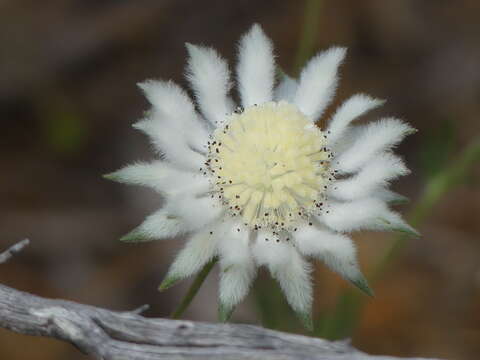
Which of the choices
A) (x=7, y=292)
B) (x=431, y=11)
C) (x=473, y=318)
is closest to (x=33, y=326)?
(x=7, y=292)

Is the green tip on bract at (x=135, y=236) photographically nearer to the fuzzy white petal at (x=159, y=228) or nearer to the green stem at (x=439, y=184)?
the fuzzy white petal at (x=159, y=228)

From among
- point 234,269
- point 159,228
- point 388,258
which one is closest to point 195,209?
point 159,228

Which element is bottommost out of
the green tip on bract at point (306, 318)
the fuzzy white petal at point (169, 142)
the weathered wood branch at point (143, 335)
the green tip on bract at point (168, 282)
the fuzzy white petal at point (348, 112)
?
the weathered wood branch at point (143, 335)

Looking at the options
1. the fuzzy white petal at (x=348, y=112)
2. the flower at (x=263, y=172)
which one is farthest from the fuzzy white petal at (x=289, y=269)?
the fuzzy white petal at (x=348, y=112)

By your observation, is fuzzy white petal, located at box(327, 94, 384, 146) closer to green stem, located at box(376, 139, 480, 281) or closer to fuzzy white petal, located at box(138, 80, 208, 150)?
fuzzy white petal, located at box(138, 80, 208, 150)

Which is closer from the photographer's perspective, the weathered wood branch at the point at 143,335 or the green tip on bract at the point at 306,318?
the weathered wood branch at the point at 143,335

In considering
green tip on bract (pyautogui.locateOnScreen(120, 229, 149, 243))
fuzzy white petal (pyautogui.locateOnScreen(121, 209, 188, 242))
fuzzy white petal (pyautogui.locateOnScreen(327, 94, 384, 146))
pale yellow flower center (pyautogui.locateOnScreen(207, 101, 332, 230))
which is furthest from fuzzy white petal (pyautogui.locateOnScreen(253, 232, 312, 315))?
fuzzy white petal (pyautogui.locateOnScreen(327, 94, 384, 146))

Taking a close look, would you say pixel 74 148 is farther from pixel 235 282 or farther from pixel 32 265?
pixel 235 282

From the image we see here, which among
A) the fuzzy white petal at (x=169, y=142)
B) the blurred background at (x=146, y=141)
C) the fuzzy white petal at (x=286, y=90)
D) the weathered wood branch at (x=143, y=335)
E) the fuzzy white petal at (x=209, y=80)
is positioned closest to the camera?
the weathered wood branch at (x=143, y=335)
